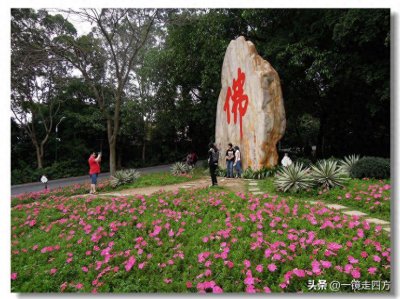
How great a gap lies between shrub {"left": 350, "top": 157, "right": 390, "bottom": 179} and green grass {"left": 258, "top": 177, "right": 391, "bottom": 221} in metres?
0.36

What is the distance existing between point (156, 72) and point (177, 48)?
333cm

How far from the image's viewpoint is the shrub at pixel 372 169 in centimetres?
732

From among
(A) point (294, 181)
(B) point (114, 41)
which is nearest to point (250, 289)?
(A) point (294, 181)

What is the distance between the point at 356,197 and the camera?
5688mm

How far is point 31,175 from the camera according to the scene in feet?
52.5

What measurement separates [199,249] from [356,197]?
3.46 meters

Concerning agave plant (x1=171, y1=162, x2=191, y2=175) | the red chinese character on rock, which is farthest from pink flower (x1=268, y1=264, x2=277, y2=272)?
agave plant (x1=171, y1=162, x2=191, y2=175)

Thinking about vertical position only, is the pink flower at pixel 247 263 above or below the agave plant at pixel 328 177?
below

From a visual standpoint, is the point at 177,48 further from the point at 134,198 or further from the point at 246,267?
the point at 246,267

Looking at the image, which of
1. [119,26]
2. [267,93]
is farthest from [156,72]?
[267,93]

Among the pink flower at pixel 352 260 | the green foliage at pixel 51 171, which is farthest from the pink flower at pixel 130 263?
the green foliage at pixel 51 171

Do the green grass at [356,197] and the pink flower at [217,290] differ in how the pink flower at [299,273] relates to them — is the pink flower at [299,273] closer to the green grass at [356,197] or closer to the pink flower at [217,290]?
the pink flower at [217,290]

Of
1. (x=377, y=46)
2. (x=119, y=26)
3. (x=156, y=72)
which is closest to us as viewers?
(x=377, y=46)

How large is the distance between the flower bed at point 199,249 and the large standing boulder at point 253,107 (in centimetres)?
350
